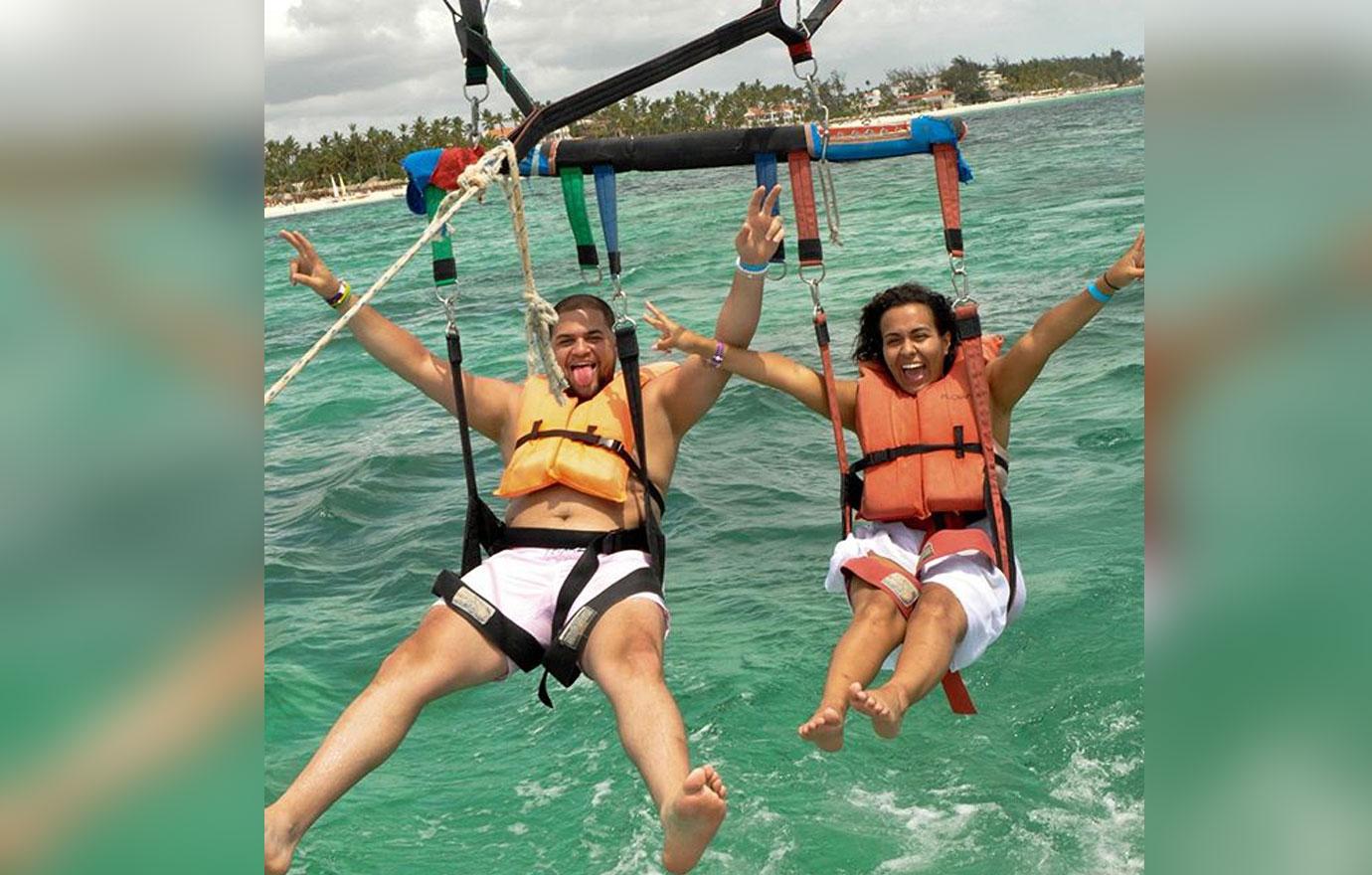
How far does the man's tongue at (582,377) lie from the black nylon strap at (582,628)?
2.69 feet

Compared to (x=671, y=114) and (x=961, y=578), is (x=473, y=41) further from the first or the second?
(x=671, y=114)

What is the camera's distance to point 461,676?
3.83 metres

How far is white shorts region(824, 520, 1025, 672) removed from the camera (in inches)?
158

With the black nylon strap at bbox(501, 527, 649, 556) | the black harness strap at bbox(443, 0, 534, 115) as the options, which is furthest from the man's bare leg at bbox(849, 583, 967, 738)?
the black harness strap at bbox(443, 0, 534, 115)

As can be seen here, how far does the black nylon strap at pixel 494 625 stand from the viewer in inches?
155

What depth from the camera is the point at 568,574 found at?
13.6 feet

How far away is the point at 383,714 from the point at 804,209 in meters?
2.01

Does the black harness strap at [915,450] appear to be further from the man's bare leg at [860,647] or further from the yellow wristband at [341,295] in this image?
the yellow wristband at [341,295]

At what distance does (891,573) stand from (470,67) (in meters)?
1.99

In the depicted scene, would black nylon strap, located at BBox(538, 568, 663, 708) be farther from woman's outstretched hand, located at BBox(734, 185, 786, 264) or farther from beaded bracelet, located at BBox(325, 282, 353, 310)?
beaded bracelet, located at BBox(325, 282, 353, 310)

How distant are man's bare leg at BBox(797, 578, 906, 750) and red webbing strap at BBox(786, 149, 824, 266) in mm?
1021

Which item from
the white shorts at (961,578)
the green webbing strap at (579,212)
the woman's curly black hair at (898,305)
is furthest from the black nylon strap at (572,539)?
the woman's curly black hair at (898,305)
